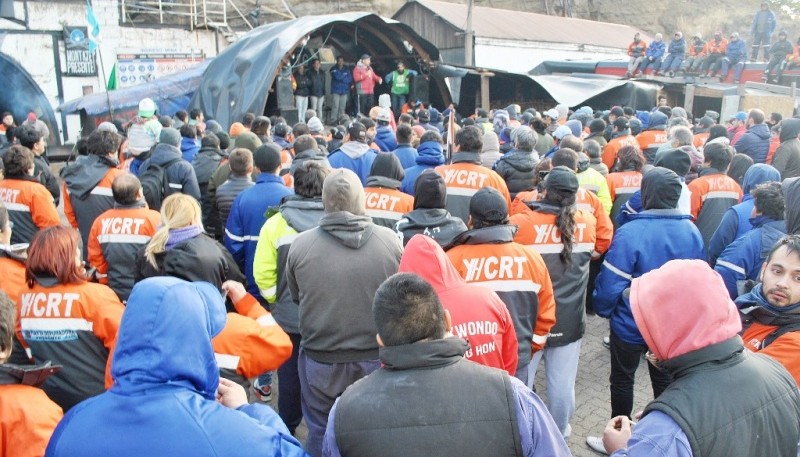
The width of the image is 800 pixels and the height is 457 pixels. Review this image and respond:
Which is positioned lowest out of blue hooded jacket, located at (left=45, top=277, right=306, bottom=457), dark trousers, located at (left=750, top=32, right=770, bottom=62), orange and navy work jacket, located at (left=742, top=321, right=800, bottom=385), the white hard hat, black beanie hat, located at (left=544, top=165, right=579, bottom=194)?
orange and navy work jacket, located at (left=742, top=321, right=800, bottom=385)

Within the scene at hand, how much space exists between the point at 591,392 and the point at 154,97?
40.8ft

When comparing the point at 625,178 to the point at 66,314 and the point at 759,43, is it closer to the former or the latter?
the point at 66,314

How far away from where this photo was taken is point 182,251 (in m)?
3.27

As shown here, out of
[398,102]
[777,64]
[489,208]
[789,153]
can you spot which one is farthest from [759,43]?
[489,208]

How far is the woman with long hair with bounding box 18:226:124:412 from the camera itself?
9.68 feet

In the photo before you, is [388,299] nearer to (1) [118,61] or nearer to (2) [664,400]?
(2) [664,400]

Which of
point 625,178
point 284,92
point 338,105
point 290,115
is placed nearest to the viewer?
point 625,178

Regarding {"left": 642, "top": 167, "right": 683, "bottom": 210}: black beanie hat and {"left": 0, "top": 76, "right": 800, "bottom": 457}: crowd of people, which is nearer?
{"left": 0, "top": 76, "right": 800, "bottom": 457}: crowd of people

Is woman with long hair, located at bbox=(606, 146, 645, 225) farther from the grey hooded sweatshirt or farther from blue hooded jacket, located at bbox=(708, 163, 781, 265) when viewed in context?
the grey hooded sweatshirt

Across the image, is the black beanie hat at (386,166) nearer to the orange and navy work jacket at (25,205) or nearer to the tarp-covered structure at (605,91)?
the orange and navy work jacket at (25,205)

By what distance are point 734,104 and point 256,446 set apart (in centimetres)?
1500

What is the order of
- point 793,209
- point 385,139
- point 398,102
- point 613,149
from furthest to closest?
point 398,102 → point 385,139 → point 613,149 → point 793,209

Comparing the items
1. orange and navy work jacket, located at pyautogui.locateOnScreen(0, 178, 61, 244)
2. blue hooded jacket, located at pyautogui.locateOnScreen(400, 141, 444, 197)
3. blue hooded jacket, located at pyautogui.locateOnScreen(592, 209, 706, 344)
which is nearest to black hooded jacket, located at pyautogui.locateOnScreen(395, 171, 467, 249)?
blue hooded jacket, located at pyautogui.locateOnScreen(592, 209, 706, 344)

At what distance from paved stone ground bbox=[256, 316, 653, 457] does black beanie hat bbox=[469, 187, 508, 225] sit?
197cm
